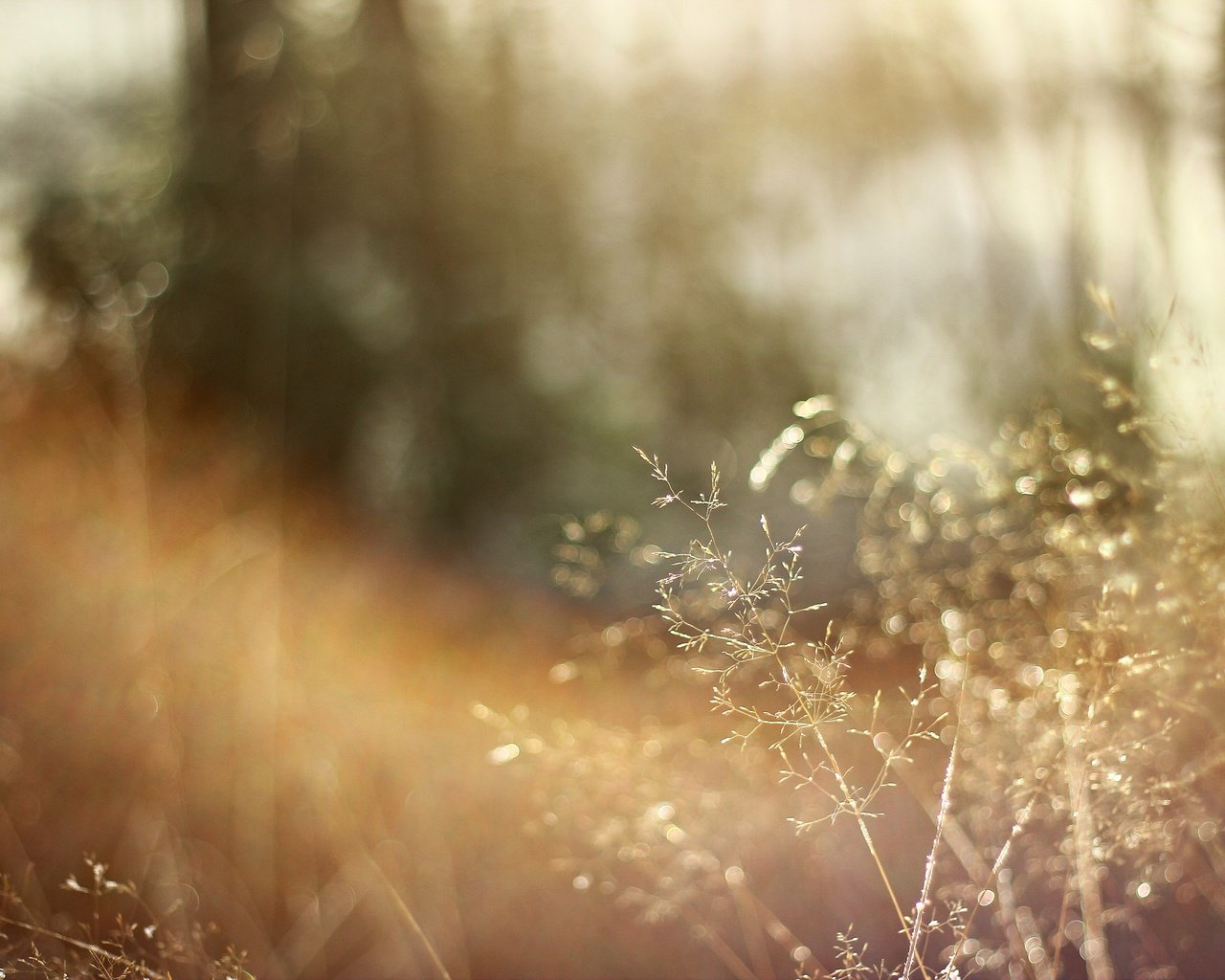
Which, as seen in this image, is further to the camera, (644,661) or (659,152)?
(659,152)

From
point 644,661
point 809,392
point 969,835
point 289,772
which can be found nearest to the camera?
point 969,835

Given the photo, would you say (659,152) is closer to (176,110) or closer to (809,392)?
(809,392)

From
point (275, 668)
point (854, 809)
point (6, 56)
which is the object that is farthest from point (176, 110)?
point (854, 809)

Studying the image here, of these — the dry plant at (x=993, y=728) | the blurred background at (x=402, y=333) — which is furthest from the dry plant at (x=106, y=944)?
the dry plant at (x=993, y=728)

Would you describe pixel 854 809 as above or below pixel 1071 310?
below

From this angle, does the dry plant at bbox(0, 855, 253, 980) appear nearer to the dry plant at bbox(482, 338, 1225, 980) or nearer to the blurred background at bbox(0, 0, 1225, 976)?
the blurred background at bbox(0, 0, 1225, 976)

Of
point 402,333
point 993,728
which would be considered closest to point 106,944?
point 993,728

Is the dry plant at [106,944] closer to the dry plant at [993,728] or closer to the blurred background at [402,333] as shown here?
the blurred background at [402,333]
